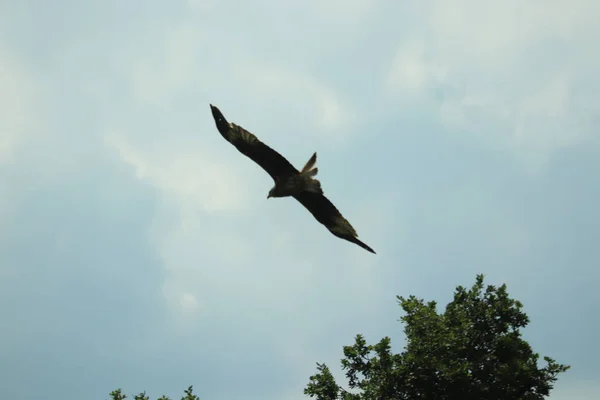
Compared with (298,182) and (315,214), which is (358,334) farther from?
(298,182)

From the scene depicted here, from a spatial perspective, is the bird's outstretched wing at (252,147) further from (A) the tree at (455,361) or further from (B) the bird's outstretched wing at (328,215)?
(A) the tree at (455,361)

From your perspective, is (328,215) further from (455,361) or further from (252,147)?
(455,361)

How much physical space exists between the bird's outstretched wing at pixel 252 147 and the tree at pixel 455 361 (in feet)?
33.2

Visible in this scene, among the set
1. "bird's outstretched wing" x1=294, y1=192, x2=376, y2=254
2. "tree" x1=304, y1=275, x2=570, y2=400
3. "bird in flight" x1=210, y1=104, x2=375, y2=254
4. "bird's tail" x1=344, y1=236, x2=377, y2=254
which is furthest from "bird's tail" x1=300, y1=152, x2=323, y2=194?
"tree" x1=304, y1=275, x2=570, y2=400

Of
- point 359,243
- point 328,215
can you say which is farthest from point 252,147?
point 359,243

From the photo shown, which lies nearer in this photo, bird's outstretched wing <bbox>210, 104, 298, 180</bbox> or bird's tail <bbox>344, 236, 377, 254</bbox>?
bird's outstretched wing <bbox>210, 104, 298, 180</bbox>

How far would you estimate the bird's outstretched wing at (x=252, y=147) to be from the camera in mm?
9902

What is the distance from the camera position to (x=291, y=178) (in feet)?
34.2

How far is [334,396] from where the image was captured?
17.8 meters

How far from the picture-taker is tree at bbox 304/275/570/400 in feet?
53.9

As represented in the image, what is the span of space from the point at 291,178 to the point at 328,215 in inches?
60.8

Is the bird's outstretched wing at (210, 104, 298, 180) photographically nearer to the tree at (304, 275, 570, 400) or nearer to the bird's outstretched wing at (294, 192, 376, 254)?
the bird's outstretched wing at (294, 192, 376, 254)

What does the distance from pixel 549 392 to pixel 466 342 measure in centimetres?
356

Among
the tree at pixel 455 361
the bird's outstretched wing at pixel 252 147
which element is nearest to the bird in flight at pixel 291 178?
the bird's outstretched wing at pixel 252 147
